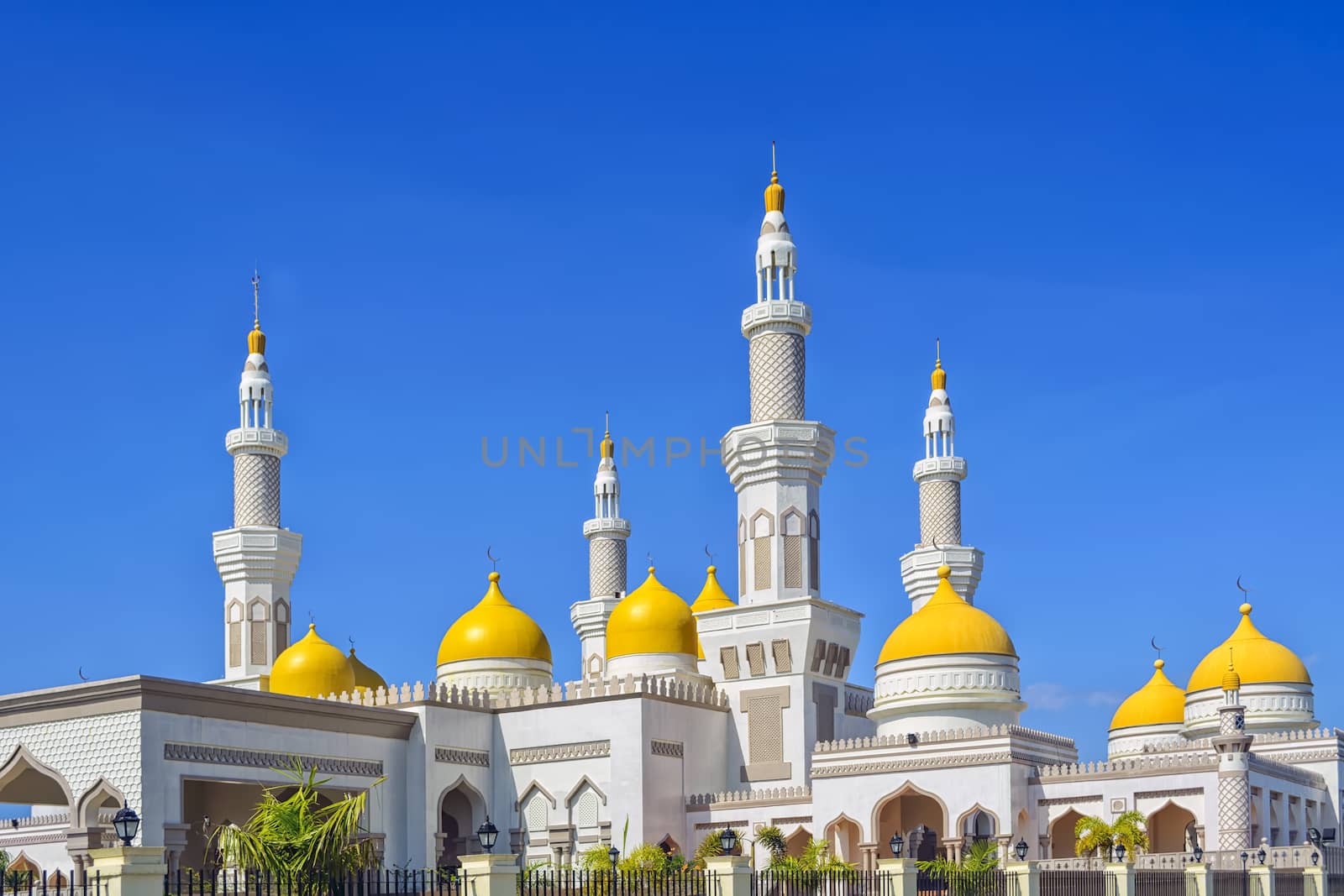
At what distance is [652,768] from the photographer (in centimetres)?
3759

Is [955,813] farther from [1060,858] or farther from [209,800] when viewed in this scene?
[209,800]

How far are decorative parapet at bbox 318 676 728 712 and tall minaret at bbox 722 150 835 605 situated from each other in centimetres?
249

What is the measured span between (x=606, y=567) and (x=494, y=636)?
42.3 ft

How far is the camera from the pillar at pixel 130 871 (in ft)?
55.5

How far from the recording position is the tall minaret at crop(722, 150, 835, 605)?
4003 cm

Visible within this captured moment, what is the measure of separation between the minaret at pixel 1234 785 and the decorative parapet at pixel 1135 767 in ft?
1.44

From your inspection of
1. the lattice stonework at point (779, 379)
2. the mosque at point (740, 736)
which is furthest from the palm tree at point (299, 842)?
the lattice stonework at point (779, 379)

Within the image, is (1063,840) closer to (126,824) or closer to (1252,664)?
(1252,664)

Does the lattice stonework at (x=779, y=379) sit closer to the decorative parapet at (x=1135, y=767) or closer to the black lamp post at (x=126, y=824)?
the decorative parapet at (x=1135, y=767)

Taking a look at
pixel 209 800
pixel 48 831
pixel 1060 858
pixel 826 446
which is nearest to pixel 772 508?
pixel 826 446

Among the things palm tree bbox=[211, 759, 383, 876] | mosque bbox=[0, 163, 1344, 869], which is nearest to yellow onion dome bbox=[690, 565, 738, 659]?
mosque bbox=[0, 163, 1344, 869]

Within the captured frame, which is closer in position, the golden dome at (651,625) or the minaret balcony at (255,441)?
the golden dome at (651,625)

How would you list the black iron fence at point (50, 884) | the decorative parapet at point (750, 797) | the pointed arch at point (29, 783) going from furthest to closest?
the decorative parapet at point (750, 797), the pointed arch at point (29, 783), the black iron fence at point (50, 884)

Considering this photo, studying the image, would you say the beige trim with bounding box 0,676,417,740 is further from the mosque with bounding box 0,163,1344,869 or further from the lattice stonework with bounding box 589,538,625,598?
the lattice stonework with bounding box 589,538,625,598
